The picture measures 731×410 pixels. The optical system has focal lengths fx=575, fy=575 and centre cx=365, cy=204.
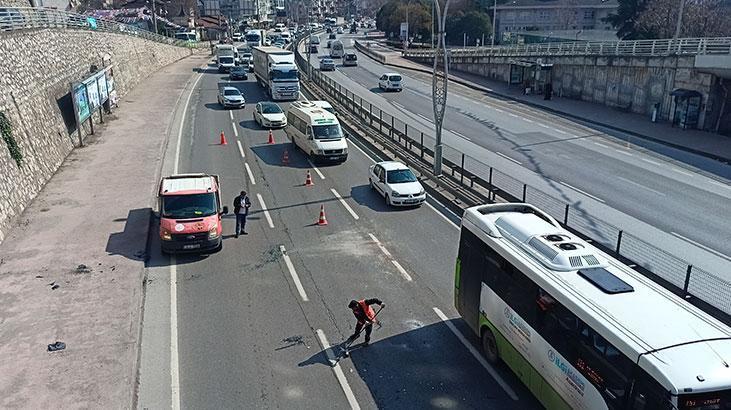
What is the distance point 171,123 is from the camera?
122 feet

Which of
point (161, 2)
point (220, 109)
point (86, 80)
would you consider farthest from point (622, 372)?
point (161, 2)

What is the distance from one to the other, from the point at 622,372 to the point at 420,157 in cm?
2049

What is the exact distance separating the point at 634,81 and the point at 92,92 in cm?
3682

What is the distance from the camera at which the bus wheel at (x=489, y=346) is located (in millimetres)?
11789

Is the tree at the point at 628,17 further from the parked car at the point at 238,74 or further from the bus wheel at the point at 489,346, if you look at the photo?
the bus wheel at the point at 489,346

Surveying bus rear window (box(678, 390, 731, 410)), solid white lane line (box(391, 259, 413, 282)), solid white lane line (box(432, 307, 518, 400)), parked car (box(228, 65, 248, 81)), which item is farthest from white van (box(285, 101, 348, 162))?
parked car (box(228, 65, 248, 81))

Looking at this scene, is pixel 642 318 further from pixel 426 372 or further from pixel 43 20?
pixel 43 20

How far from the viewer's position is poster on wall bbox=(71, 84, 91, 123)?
95.3ft

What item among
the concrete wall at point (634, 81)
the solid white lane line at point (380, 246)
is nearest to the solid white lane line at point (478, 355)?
the solid white lane line at point (380, 246)

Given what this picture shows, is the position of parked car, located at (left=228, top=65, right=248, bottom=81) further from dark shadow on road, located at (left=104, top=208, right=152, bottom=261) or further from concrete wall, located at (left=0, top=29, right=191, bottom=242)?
dark shadow on road, located at (left=104, top=208, right=152, bottom=261)

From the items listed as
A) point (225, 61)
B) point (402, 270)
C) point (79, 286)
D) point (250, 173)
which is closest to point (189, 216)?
point (79, 286)

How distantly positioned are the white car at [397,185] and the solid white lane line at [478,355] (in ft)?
26.2

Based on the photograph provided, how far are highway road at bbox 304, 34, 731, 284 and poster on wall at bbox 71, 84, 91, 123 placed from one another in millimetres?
20184

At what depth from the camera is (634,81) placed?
42.5 meters
